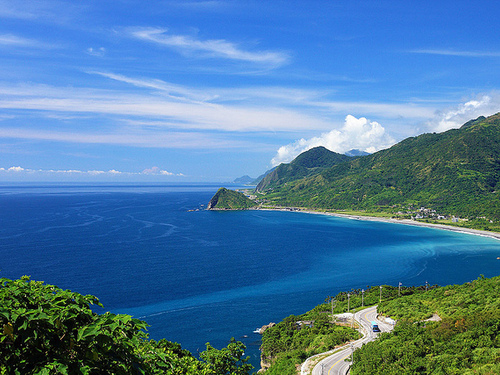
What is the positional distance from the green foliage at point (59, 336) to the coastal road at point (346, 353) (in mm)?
33752

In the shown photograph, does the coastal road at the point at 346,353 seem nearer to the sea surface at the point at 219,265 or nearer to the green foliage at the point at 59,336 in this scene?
the sea surface at the point at 219,265

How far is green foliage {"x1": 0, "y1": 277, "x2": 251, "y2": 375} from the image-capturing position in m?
6.57

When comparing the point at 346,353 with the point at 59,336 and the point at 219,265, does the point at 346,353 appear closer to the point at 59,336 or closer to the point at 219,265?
the point at 59,336

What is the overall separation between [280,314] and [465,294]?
31509 mm

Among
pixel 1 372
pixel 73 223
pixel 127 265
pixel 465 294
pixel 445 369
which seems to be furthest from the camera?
pixel 73 223

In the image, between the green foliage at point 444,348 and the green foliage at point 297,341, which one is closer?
the green foliage at point 444,348

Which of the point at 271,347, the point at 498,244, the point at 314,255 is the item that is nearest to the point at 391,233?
the point at 498,244

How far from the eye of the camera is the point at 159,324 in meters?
58.8

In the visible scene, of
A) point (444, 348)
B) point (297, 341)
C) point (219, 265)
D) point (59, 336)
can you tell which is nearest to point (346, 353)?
point (297, 341)

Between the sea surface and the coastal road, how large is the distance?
14.2 meters

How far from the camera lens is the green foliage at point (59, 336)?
6.57 metres

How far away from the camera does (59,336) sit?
7164 mm

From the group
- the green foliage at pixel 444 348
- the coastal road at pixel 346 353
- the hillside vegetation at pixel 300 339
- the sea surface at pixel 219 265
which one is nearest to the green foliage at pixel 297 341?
the hillside vegetation at pixel 300 339

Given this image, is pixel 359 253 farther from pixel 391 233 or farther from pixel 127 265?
pixel 127 265
